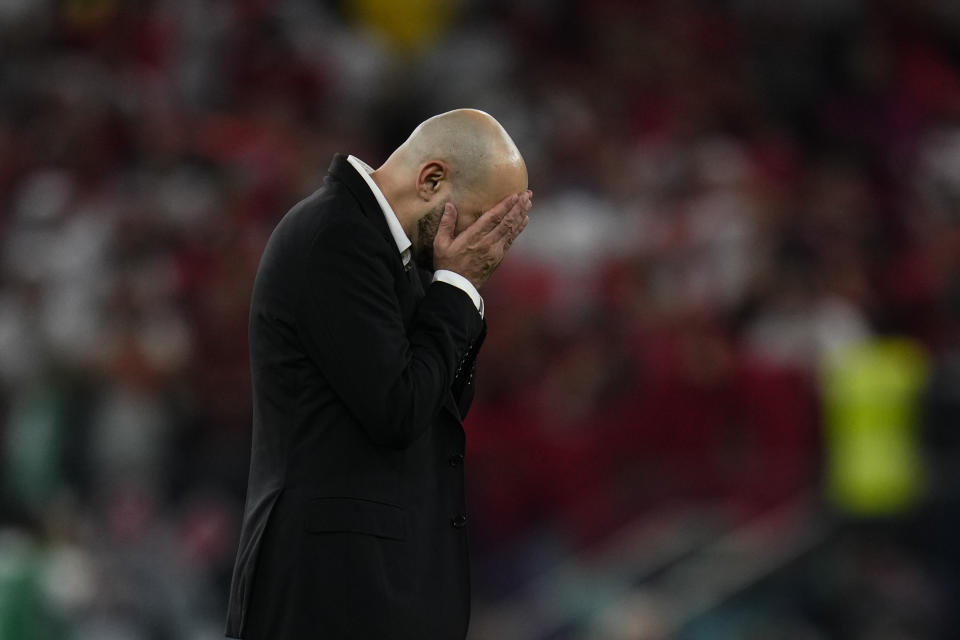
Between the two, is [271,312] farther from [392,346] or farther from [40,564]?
[40,564]

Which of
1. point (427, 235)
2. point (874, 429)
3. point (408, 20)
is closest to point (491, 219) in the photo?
point (427, 235)

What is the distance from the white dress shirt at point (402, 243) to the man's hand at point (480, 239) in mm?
12

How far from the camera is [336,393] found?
284 cm

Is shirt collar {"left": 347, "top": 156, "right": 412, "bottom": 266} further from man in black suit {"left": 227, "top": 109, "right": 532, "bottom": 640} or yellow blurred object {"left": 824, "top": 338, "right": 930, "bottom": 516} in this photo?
yellow blurred object {"left": 824, "top": 338, "right": 930, "bottom": 516}

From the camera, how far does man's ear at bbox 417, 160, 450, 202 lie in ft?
9.62

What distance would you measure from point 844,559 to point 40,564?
10.2ft

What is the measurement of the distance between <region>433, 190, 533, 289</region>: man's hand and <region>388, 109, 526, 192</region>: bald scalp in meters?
0.05

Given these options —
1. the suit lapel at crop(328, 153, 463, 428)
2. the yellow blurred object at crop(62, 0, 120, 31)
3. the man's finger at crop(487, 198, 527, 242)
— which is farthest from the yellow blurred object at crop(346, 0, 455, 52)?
the man's finger at crop(487, 198, 527, 242)

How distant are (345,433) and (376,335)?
0.18 m

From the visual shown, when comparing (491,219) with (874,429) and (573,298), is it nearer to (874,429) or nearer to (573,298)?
(874,429)

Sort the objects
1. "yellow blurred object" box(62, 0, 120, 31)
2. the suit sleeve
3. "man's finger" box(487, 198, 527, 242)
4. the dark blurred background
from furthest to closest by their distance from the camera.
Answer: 1. "yellow blurred object" box(62, 0, 120, 31)
2. the dark blurred background
3. "man's finger" box(487, 198, 527, 242)
4. the suit sleeve

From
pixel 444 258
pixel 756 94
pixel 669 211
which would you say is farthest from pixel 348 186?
pixel 756 94

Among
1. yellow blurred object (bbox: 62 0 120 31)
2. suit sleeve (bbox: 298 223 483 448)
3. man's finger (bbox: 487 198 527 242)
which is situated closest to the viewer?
suit sleeve (bbox: 298 223 483 448)

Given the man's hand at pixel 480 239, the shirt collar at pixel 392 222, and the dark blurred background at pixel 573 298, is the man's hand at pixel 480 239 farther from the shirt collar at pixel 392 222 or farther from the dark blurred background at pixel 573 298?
the dark blurred background at pixel 573 298
